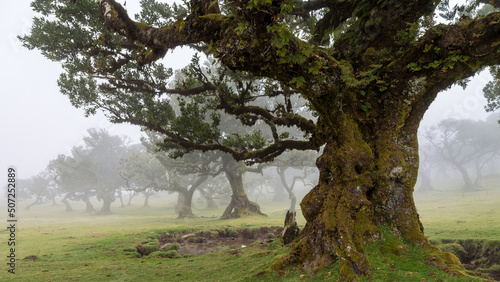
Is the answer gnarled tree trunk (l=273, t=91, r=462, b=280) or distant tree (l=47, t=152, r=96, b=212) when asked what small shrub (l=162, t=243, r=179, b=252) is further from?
distant tree (l=47, t=152, r=96, b=212)

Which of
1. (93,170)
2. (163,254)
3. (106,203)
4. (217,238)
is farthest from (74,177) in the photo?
(163,254)

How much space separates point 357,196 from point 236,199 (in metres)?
24.6

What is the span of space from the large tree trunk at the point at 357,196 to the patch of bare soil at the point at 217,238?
877 cm

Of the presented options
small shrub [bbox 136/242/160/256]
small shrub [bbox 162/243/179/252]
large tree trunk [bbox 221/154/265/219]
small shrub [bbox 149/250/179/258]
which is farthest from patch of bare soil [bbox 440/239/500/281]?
large tree trunk [bbox 221/154/265/219]

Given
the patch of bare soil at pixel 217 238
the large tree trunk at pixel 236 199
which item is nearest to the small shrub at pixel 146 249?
the patch of bare soil at pixel 217 238

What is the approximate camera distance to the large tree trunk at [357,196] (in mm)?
5953

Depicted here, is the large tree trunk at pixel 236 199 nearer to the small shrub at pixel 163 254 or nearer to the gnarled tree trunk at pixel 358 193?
the small shrub at pixel 163 254

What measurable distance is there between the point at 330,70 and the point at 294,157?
3026cm

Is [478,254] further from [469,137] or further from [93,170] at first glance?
[469,137]

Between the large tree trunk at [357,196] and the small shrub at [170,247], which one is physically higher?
the large tree trunk at [357,196]

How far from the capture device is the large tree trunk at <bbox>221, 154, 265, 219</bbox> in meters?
28.9

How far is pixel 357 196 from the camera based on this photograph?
6.25 meters

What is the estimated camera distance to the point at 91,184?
5591cm

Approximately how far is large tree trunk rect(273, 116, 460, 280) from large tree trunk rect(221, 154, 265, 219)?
2257 centimetres
